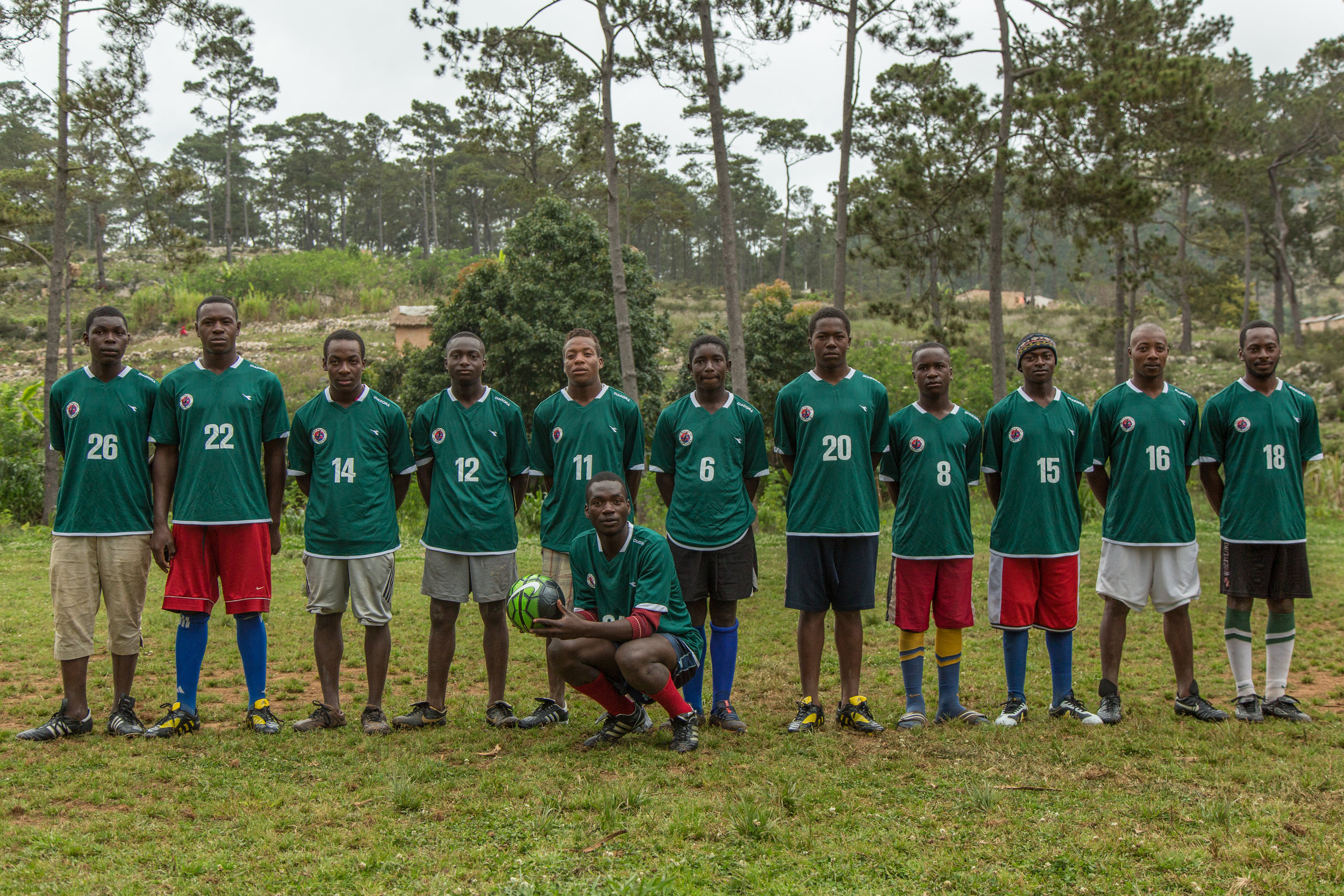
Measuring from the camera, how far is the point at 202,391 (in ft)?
18.7

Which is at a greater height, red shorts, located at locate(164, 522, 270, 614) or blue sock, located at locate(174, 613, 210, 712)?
red shorts, located at locate(164, 522, 270, 614)

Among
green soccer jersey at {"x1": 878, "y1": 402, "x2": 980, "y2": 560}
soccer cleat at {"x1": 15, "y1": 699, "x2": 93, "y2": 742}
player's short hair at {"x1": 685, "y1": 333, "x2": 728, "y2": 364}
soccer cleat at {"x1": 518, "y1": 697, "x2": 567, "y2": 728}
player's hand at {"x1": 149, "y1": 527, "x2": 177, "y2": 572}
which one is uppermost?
player's short hair at {"x1": 685, "y1": 333, "x2": 728, "y2": 364}

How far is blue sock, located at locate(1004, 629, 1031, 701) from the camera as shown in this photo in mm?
5973

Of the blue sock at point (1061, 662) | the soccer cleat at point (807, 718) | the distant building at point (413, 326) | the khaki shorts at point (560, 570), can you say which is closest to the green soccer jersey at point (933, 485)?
the blue sock at point (1061, 662)

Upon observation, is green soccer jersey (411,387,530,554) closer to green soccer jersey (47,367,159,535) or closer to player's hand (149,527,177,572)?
player's hand (149,527,177,572)

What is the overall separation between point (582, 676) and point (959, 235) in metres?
14.7

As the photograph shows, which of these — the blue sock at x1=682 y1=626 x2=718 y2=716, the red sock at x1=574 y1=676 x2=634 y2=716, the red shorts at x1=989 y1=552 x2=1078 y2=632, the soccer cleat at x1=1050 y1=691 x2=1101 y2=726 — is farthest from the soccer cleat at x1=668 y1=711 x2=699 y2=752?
the soccer cleat at x1=1050 y1=691 x2=1101 y2=726

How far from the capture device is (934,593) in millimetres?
5945

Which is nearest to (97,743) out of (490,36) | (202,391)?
(202,391)

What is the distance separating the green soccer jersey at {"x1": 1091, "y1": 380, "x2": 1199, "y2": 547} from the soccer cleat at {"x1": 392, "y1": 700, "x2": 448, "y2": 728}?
164 inches

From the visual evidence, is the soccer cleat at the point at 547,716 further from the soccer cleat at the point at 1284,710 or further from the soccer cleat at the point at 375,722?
the soccer cleat at the point at 1284,710

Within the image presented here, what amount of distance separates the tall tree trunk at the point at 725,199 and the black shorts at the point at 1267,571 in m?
8.01

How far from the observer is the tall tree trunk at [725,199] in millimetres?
13711

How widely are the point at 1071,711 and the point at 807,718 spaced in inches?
64.2
